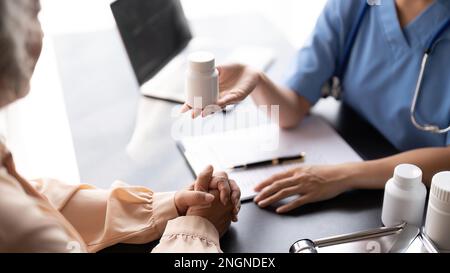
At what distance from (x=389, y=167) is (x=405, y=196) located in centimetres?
19

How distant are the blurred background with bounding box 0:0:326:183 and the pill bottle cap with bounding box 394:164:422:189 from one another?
0.59 m

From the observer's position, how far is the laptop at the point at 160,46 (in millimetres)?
1249

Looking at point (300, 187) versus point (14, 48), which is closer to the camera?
point (14, 48)

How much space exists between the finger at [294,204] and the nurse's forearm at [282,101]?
26 centimetres

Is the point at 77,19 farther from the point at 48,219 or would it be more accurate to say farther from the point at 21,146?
the point at 48,219

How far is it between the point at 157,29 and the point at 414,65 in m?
0.58

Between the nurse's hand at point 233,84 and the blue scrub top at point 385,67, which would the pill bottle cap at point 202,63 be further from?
the blue scrub top at point 385,67

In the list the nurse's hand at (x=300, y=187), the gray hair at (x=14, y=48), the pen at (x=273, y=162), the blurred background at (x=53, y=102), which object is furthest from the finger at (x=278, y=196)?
the gray hair at (x=14, y=48)

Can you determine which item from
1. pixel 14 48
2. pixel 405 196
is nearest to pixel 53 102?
pixel 14 48

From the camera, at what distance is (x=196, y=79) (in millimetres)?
873

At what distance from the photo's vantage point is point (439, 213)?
828mm

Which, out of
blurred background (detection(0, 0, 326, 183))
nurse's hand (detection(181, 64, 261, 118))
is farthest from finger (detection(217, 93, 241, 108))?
blurred background (detection(0, 0, 326, 183))

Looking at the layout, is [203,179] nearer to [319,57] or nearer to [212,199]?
[212,199]

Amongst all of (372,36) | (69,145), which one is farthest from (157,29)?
(372,36)
